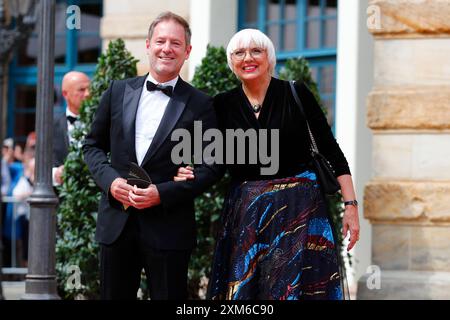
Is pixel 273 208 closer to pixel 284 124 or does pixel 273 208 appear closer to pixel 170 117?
pixel 284 124

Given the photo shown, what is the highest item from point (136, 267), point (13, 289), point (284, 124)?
point (284, 124)

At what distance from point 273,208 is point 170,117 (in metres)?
0.76

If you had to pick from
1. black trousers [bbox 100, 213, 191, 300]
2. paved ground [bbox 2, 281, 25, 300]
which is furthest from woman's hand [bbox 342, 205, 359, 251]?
paved ground [bbox 2, 281, 25, 300]

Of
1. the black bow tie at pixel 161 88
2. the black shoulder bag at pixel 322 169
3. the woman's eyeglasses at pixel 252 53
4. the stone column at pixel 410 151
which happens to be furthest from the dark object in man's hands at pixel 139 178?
the stone column at pixel 410 151

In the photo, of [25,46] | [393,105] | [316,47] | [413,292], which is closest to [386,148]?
[393,105]

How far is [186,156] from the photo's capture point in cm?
648

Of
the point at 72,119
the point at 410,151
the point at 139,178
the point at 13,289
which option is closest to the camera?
the point at 139,178

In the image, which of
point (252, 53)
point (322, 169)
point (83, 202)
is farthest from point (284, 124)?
point (83, 202)

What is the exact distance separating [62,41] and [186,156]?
10.3 m

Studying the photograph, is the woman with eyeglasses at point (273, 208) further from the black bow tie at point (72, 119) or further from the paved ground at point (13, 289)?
the paved ground at point (13, 289)

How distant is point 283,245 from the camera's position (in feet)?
21.3

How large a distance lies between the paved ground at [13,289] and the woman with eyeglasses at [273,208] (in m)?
5.85

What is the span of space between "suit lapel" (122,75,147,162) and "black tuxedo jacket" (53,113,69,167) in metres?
3.11

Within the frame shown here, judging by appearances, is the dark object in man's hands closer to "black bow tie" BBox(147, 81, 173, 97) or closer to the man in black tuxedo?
the man in black tuxedo
